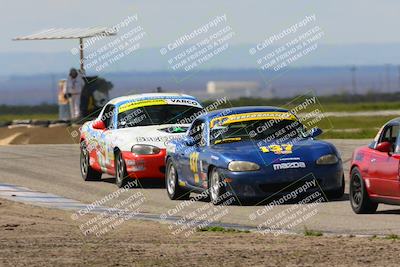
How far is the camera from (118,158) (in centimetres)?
1964

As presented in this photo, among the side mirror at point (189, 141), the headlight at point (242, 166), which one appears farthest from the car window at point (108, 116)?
the headlight at point (242, 166)

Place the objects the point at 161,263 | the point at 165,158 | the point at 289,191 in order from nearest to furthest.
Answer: the point at 161,263 → the point at 289,191 → the point at 165,158

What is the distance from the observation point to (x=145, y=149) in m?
19.1

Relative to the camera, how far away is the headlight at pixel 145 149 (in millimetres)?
19062

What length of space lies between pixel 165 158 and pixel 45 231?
18.6 feet

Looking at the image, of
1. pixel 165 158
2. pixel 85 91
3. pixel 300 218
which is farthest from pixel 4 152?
pixel 300 218

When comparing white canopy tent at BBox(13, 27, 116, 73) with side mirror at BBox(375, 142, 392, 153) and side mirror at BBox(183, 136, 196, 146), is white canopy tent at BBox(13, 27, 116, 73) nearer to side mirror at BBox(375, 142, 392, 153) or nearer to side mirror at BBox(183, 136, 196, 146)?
side mirror at BBox(183, 136, 196, 146)

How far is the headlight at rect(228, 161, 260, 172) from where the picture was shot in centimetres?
1588

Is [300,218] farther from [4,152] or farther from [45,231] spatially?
[4,152]

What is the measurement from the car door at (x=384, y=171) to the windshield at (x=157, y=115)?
6.34 m

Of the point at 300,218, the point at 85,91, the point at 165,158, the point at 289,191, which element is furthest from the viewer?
the point at 85,91

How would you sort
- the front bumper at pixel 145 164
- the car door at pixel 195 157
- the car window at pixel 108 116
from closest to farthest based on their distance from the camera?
the car door at pixel 195 157
the front bumper at pixel 145 164
the car window at pixel 108 116

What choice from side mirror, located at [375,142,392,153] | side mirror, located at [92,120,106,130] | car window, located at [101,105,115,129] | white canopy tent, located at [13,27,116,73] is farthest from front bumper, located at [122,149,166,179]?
white canopy tent, located at [13,27,116,73]

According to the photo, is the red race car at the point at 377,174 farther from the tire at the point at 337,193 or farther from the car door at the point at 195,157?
the car door at the point at 195,157
